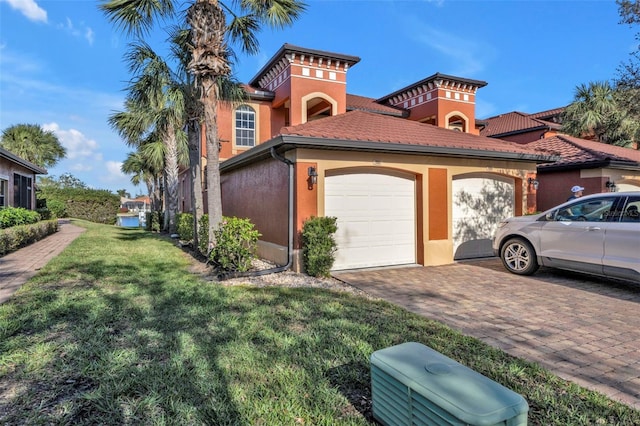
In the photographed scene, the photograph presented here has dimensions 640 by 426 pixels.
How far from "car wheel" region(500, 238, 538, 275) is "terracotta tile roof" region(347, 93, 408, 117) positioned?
11.7 meters

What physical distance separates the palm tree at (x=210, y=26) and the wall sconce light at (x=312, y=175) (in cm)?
259

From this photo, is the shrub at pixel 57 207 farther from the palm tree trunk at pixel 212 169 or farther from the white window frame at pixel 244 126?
the palm tree trunk at pixel 212 169

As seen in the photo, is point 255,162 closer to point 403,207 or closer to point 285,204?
point 285,204

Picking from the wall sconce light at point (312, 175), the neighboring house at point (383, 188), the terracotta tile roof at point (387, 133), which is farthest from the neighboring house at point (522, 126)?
the wall sconce light at point (312, 175)

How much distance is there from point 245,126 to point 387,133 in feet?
29.4

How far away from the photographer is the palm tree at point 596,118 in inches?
763

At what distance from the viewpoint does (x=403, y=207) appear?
9117mm

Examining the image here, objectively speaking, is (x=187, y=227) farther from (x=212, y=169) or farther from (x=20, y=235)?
(x=212, y=169)

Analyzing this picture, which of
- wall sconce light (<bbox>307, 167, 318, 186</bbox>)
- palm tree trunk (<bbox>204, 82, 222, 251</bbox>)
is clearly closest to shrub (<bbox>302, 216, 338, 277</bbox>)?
wall sconce light (<bbox>307, 167, 318, 186</bbox>)

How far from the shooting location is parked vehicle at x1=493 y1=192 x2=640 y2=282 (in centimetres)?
581

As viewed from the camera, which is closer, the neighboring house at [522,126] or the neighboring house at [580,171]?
the neighboring house at [580,171]

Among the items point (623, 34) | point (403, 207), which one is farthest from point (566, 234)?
point (623, 34)

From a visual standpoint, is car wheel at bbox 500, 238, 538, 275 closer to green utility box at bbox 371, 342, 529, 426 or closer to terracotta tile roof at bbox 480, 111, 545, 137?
green utility box at bbox 371, 342, 529, 426

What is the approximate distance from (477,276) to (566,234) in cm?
186
